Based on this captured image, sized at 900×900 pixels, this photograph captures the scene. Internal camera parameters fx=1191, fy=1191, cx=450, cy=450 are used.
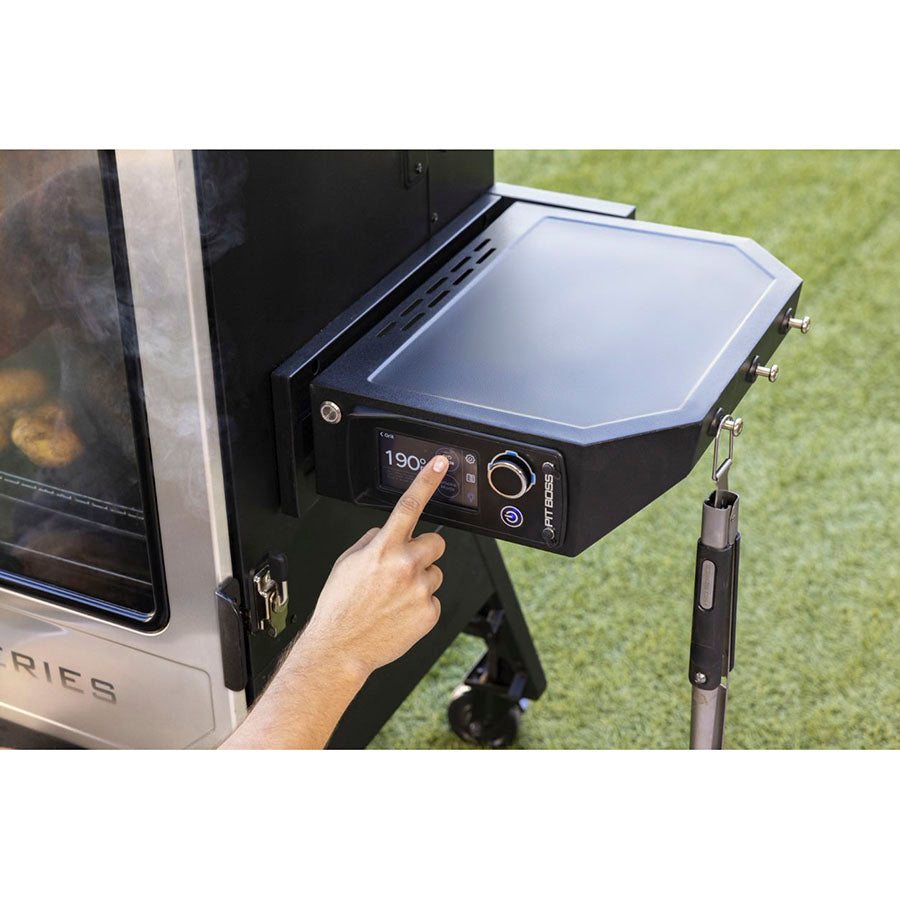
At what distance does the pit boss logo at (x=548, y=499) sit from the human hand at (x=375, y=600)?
0.14 m

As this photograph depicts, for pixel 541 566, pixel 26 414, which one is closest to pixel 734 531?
pixel 26 414

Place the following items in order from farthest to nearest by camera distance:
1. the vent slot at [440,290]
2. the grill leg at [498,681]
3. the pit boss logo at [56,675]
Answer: the grill leg at [498,681] → the pit boss logo at [56,675] → the vent slot at [440,290]

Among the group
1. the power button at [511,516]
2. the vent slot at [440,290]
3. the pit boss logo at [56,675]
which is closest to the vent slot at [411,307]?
the vent slot at [440,290]

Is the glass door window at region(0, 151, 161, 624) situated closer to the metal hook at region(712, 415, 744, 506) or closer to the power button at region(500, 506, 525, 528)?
the power button at region(500, 506, 525, 528)

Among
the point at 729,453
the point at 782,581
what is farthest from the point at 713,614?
the point at 782,581

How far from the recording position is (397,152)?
1336mm

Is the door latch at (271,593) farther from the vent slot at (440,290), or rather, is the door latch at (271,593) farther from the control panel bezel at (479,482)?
the vent slot at (440,290)

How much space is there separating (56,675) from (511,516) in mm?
662

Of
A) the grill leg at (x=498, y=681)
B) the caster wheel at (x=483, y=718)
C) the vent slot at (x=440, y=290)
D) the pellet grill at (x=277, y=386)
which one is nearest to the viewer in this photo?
the pellet grill at (x=277, y=386)

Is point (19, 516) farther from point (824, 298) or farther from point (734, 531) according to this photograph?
point (824, 298)

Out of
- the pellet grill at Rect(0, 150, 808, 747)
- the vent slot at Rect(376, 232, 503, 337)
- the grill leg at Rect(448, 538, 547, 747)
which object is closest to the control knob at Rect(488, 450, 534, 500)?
the pellet grill at Rect(0, 150, 808, 747)

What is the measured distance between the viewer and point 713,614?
135 centimetres

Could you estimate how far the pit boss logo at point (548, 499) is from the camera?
112 cm

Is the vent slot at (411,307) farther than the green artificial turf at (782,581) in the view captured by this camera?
No
